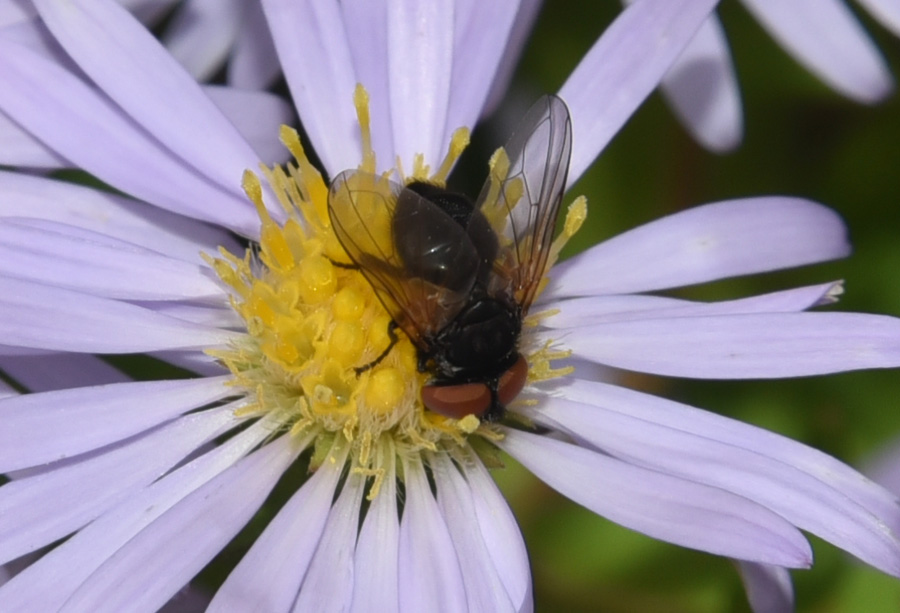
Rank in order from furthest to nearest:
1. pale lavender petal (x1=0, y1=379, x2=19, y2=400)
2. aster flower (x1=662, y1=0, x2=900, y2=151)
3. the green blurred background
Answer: the green blurred background, aster flower (x1=662, y1=0, x2=900, y2=151), pale lavender petal (x1=0, y1=379, x2=19, y2=400)

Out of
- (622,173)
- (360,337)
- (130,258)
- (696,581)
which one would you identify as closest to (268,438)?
(360,337)

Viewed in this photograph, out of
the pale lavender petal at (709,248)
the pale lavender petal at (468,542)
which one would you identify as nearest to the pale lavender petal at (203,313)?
the pale lavender petal at (468,542)

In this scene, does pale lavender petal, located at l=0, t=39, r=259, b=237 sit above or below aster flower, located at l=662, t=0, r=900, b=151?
above

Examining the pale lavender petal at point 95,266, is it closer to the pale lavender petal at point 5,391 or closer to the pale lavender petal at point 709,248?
the pale lavender petal at point 5,391

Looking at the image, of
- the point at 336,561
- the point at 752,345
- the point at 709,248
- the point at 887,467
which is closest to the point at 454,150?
the point at 709,248

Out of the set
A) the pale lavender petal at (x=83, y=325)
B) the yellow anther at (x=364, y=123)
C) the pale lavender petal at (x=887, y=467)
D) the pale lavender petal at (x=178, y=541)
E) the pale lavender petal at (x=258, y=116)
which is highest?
the pale lavender petal at (x=258, y=116)

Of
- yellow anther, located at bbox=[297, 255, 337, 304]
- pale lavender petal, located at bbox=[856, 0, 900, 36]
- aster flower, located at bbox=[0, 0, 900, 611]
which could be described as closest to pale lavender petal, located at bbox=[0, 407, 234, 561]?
aster flower, located at bbox=[0, 0, 900, 611]

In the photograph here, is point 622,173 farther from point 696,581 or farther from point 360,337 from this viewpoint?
point 360,337

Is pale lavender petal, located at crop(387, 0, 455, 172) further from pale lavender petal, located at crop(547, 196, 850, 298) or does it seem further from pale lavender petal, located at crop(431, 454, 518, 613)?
pale lavender petal, located at crop(431, 454, 518, 613)
